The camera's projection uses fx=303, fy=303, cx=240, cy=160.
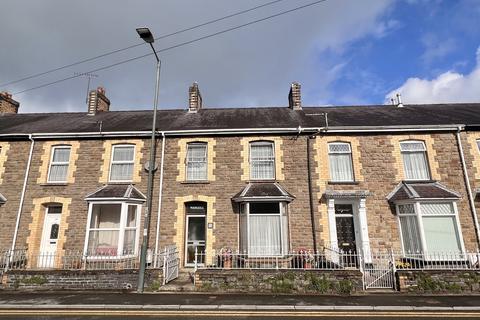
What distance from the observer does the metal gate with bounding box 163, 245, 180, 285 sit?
426 inches

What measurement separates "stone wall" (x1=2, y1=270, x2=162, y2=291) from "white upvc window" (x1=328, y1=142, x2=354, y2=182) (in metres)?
8.66

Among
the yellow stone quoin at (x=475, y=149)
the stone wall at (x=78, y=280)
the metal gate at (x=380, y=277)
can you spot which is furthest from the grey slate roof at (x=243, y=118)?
the stone wall at (x=78, y=280)

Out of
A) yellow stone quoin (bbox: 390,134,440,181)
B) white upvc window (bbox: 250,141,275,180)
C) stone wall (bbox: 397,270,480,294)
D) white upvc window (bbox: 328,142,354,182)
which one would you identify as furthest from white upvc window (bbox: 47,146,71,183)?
yellow stone quoin (bbox: 390,134,440,181)

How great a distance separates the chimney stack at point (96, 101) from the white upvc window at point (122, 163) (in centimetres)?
539

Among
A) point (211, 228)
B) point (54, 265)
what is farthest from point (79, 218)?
point (211, 228)

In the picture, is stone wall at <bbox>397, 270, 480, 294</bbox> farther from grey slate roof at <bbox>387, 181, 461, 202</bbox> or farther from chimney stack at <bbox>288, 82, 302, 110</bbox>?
chimney stack at <bbox>288, 82, 302, 110</bbox>

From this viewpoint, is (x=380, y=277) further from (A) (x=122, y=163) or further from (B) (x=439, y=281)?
(A) (x=122, y=163)

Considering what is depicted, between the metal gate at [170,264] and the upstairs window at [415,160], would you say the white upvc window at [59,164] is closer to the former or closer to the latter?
the metal gate at [170,264]

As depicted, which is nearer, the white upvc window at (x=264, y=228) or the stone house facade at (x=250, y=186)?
the white upvc window at (x=264, y=228)

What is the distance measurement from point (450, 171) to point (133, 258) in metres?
14.4

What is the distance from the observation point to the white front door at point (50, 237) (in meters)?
13.4

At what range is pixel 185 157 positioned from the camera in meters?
14.5

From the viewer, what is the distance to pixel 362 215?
13094 millimetres

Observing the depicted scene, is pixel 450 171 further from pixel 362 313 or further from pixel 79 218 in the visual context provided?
pixel 79 218
